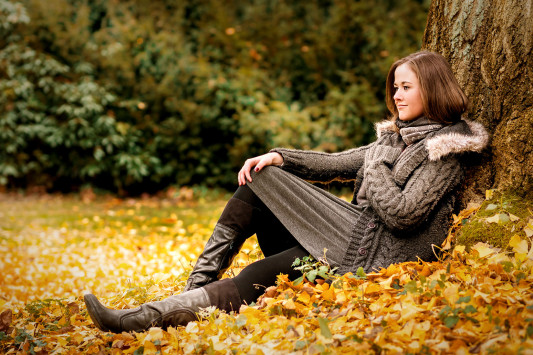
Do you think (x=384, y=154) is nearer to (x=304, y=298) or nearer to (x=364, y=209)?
(x=364, y=209)

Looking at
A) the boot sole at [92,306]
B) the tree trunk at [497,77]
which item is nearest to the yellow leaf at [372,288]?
the tree trunk at [497,77]

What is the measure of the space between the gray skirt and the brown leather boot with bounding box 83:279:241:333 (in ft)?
1.41

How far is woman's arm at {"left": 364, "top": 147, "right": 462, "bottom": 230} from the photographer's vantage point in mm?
2170

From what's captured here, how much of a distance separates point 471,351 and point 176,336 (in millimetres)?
1225

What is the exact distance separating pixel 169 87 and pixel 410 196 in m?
6.48

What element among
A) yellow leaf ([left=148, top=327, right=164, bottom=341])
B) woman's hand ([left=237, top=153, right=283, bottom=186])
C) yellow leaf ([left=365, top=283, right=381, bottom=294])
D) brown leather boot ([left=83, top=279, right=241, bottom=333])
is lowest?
yellow leaf ([left=148, top=327, right=164, bottom=341])

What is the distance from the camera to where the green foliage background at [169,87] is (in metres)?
7.65

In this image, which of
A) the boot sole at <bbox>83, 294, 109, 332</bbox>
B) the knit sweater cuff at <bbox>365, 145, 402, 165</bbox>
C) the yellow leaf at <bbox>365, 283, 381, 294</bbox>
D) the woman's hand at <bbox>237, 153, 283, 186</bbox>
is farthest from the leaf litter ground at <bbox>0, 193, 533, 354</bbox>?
the woman's hand at <bbox>237, 153, 283, 186</bbox>

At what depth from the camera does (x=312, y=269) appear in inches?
92.4

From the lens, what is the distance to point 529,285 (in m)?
1.87

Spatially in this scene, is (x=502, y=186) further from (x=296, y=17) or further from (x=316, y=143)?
(x=296, y=17)

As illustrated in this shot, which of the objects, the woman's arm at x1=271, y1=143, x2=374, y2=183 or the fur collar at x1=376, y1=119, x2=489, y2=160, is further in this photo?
the woman's arm at x1=271, y1=143, x2=374, y2=183

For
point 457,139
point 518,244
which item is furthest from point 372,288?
point 457,139

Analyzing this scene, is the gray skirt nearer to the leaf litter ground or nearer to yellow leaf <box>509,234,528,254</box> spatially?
the leaf litter ground
